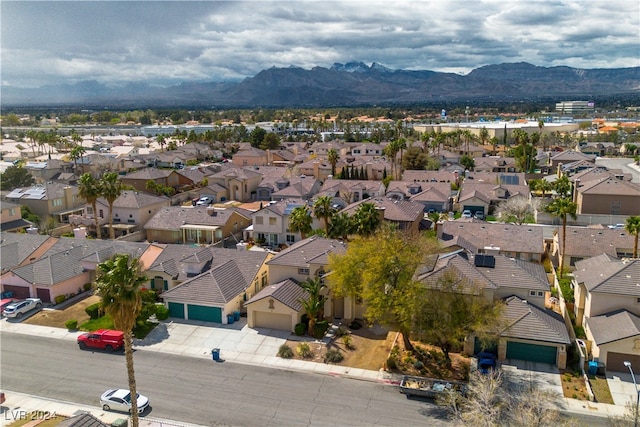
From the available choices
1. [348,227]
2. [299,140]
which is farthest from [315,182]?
[299,140]

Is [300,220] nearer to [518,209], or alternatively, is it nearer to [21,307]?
[21,307]

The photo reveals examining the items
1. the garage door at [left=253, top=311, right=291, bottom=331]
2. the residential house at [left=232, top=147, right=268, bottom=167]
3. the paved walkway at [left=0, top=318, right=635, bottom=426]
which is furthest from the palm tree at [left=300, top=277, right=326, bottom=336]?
the residential house at [left=232, top=147, right=268, bottom=167]

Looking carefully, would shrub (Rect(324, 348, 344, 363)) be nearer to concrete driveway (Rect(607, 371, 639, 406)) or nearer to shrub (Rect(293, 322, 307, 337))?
shrub (Rect(293, 322, 307, 337))

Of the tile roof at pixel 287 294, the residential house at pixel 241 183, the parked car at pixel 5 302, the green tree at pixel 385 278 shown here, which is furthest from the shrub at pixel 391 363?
the residential house at pixel 241 183

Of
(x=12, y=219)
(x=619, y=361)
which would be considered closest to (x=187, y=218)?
(x=12, y=219)

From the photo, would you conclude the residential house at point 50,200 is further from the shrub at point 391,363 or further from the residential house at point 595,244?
the residential house at point 595,244

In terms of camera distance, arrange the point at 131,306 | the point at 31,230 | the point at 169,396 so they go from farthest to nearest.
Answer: the point at 31,230
the point at 169,396
the point at 131,306

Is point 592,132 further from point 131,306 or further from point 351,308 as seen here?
point 131,306
